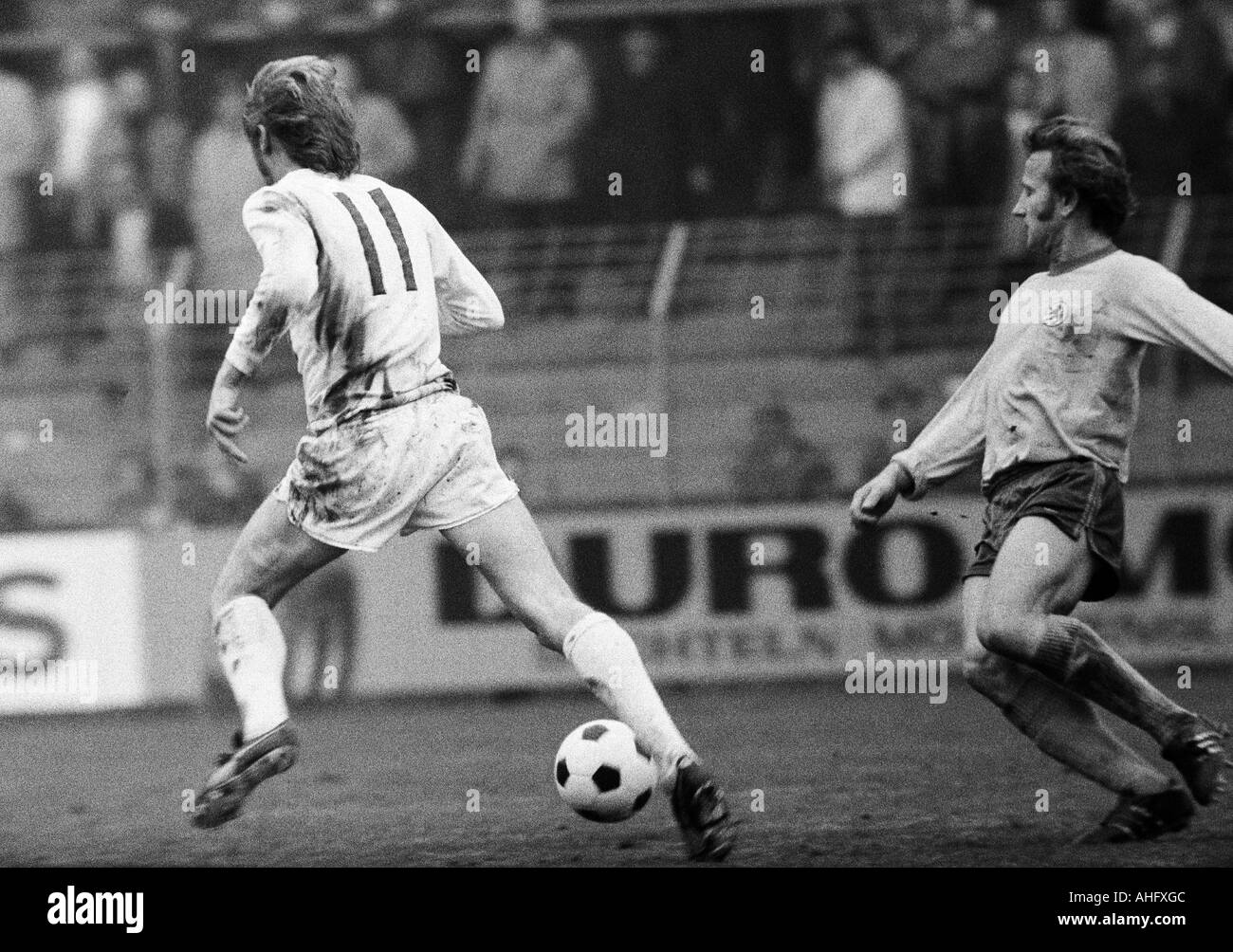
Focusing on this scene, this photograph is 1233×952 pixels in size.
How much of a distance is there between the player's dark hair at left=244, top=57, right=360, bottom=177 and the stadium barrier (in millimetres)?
4787

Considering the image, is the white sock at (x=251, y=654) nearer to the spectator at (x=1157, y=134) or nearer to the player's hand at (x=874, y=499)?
the player's hand at (x=874, y=499)

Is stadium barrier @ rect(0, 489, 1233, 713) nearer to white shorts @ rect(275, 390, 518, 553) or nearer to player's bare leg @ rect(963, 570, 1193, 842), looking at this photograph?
player's bare leg @ rect(963, 570, 1193, 842)

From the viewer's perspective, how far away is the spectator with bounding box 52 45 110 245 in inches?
437

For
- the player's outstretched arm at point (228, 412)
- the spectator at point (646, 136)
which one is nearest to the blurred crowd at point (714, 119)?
the spectator at point (646, 136)

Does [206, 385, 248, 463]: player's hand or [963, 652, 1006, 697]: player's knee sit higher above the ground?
[206, 385, 248, 463]: player's hand

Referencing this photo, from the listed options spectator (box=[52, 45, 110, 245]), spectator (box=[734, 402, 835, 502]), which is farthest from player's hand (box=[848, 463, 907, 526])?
spectator (box=[52, 45, 110, 245])

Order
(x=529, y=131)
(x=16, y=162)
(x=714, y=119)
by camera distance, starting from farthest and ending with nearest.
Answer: (x=16, y=162), (x=714, y=119), (x=529, y=131)

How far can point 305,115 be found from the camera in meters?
5.36

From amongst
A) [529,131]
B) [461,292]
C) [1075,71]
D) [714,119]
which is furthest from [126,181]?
[461,292]

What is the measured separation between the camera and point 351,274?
5.28m

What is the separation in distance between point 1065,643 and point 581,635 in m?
1.20

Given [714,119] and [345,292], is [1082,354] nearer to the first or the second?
[345,292]
